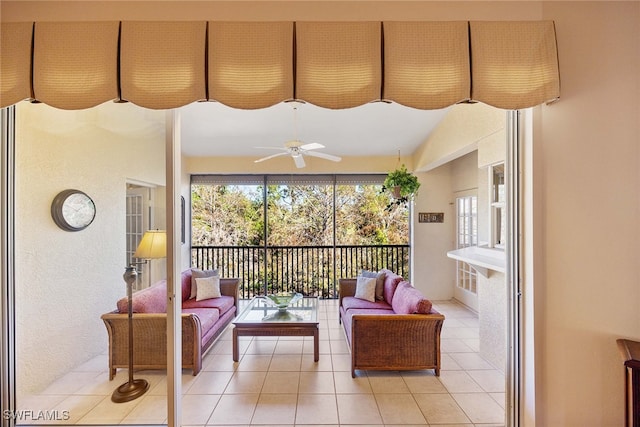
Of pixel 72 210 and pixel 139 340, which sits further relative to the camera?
pixel 72 210

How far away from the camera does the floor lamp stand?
2139mm

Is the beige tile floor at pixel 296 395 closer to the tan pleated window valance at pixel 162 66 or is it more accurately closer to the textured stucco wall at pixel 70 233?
the textured stucco wall at pixel 70 233

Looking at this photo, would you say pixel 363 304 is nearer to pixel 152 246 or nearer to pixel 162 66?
pixel 152 246

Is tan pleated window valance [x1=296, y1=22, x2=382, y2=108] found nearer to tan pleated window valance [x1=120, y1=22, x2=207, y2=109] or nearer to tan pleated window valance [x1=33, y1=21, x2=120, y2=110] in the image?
tan pleated window valance [x1=120, y1=22, x2=207, y2=109]

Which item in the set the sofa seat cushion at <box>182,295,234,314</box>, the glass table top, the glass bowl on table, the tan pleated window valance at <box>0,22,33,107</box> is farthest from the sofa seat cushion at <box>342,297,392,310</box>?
the tan pleated window valance at <box>0,22,33,107</box>

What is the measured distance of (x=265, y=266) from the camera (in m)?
5.38

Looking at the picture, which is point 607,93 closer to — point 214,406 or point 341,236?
point 214,406

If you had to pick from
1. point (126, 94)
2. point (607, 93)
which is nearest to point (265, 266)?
point (126, 94)

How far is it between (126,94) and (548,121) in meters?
2.36

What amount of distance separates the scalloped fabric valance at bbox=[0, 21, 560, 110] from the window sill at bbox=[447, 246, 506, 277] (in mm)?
1513

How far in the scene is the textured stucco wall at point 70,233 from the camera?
85.4 inches

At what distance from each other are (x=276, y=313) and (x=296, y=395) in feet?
3.41

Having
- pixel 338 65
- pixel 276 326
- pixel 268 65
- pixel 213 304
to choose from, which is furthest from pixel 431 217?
pixel 268 65

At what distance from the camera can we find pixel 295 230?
18.7 feet
